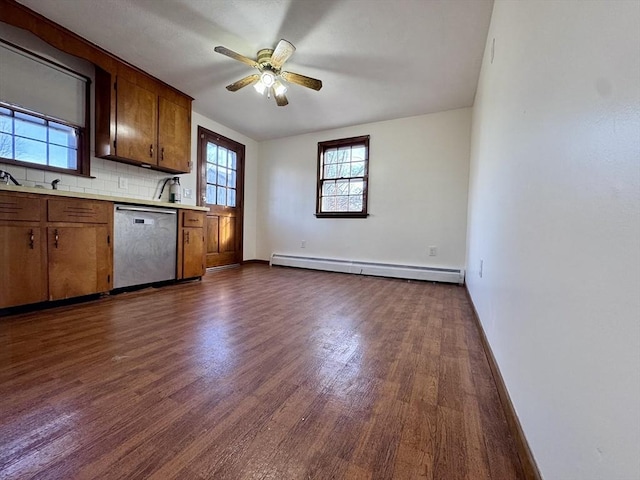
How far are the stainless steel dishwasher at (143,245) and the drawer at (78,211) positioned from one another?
4.4 inches

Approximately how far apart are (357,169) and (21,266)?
4.08m

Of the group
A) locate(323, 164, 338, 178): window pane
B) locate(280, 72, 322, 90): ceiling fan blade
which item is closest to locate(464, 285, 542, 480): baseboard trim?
locate(280, 72, 322, 90): ceiling fan blade

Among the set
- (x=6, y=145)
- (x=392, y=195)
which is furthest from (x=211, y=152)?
(x=392, y=195)

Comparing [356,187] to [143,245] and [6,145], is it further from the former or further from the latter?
[6,145]

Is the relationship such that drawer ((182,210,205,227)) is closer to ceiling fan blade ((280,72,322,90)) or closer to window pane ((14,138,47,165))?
window pane ((14,138,47,165))

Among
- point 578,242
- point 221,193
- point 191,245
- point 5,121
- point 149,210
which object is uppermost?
point 5,121

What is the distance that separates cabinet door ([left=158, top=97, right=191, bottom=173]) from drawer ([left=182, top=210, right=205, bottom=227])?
23.3 inches

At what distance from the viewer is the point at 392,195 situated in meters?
4.16

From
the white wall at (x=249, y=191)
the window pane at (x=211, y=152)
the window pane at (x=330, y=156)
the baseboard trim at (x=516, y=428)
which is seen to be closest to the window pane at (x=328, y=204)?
the window pane at (x=330, y=156)

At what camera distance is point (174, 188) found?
364cm

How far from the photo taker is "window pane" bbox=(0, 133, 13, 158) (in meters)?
2.27

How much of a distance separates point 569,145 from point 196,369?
1.70 meters

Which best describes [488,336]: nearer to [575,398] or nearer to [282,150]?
[575,398]

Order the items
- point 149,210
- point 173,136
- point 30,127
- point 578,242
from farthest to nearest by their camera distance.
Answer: point 173,136 → point 149,210 → point 30,127 → point 578,242
